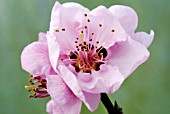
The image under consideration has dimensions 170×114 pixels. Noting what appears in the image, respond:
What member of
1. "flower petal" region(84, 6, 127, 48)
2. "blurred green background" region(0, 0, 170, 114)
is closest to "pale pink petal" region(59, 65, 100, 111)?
"flower petal" region(84, 6, 127, 48)

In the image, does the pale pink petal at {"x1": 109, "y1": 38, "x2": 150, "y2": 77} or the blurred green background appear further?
the blurred green background

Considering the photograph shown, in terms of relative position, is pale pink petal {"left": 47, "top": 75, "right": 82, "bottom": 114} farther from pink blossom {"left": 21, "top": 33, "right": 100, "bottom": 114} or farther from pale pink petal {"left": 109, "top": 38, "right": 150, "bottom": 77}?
pale pink petal {"left": 109, "top": 38, "right": 150, "bottom": 77}

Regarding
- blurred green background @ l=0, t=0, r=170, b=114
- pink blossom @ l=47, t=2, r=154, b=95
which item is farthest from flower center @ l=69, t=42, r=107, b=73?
blurred green background @ l=0, t=0, r=170, b=114

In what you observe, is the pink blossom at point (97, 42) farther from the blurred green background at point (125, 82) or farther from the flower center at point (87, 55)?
the blurred green background at point (125, 82)

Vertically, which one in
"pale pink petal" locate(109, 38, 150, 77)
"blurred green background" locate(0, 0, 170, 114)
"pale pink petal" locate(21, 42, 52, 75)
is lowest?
"blurred green background" locate(0, 0, 170, 114)

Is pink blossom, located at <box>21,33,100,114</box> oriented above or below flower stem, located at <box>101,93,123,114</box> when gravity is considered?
above

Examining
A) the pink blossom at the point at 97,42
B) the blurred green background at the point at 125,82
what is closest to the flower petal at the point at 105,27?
the pink blossom at the point at 97,42

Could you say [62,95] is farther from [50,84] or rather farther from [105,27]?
[105,27]

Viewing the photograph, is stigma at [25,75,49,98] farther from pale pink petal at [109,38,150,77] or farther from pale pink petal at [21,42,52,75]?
pale pink petal at [109,38,150,77]
